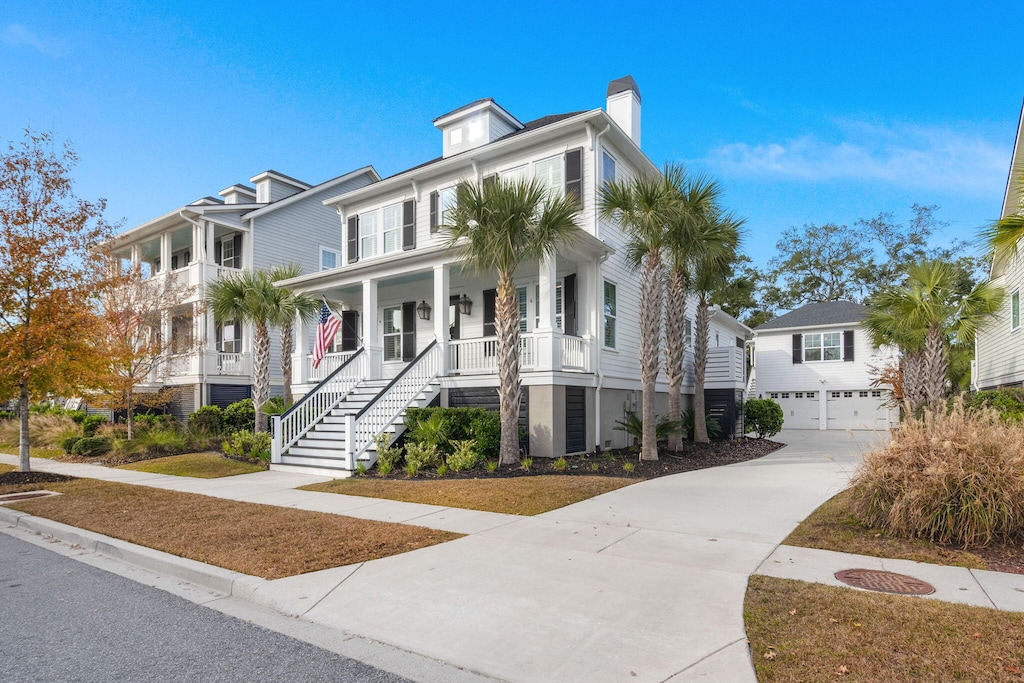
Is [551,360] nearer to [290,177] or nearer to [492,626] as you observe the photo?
[492,626]

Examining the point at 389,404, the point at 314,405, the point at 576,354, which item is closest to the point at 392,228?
the point at 314,405

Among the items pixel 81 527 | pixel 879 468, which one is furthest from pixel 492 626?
pixel 81 527

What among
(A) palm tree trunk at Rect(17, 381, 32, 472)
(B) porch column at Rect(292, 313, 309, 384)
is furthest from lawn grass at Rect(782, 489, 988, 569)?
(A) palm tree trunk at Rect(17, 381, 32, 472)

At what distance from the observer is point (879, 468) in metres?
6.70

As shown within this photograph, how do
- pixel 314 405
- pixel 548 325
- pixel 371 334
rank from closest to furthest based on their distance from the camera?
pixel 548 325 → pixel 314 405 → pixel 371 334

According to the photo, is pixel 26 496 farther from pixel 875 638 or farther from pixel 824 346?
pixel 824 346

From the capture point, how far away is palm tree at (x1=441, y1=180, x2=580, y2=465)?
11430mm

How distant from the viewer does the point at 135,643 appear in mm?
4121

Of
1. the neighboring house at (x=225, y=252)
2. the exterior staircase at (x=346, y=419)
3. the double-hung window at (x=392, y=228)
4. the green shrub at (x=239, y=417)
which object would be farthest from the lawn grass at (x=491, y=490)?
the neighboring house at (x=225, y=252)

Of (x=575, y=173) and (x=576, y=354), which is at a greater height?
(x=575, y=173)

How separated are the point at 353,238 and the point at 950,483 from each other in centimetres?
1700

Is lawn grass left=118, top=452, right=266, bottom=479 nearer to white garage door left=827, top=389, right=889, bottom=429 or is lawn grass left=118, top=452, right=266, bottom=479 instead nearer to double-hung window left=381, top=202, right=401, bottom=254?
double-hung window left=381, top=202, right=401, bottom=254

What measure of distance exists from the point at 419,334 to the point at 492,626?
13726 millimetres

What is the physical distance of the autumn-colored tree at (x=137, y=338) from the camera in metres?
16.6
